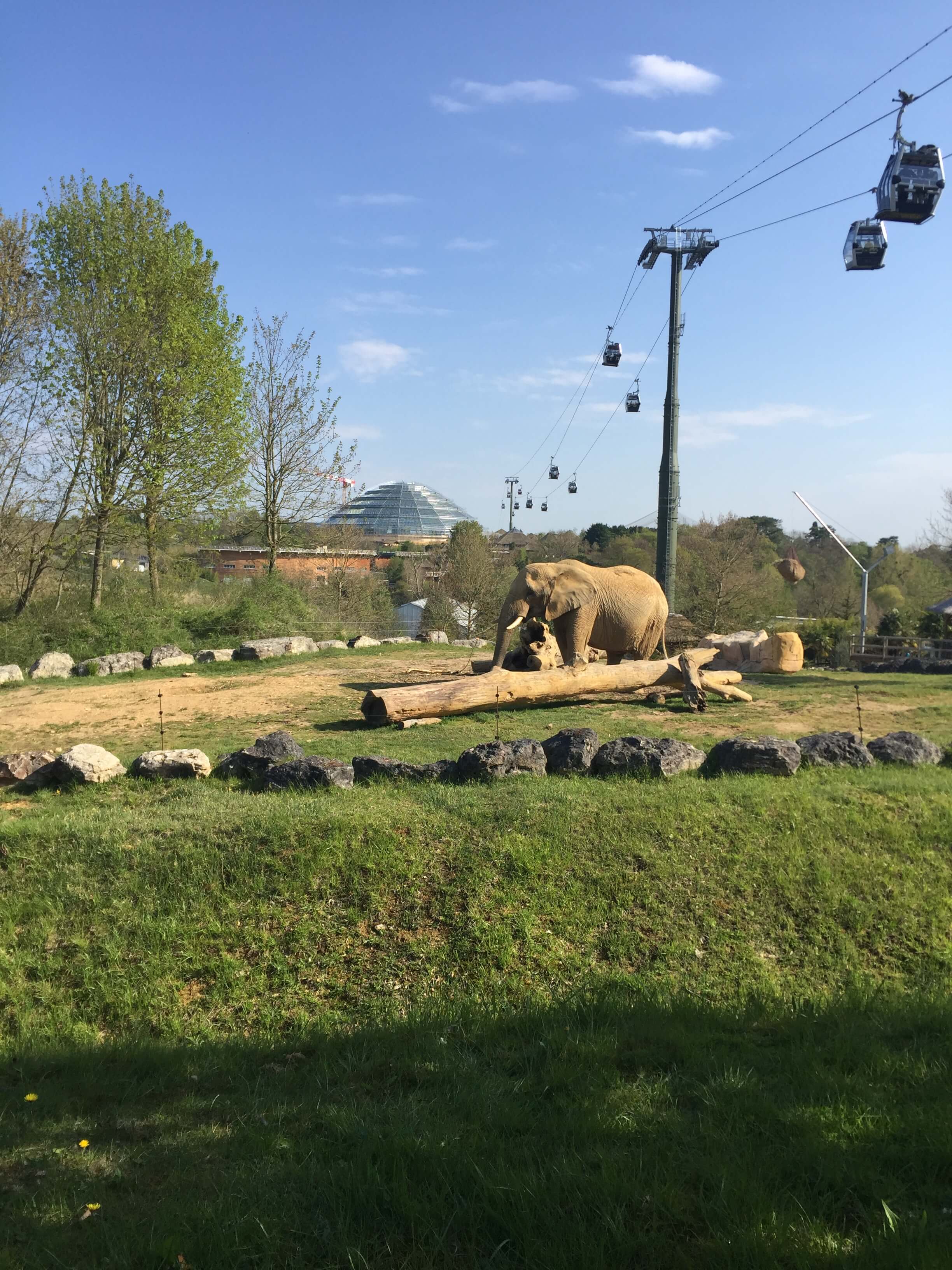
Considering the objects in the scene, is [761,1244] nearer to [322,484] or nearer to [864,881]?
[864,881]

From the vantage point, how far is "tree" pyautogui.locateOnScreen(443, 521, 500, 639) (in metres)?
32.8

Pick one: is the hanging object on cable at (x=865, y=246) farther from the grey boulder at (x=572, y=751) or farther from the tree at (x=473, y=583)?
the tree at (x=473, y=583)

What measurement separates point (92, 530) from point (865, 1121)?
21.2m

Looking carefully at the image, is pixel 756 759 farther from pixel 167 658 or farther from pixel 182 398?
pixel 182 398

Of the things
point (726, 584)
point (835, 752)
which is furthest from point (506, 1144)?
point (726, 584)

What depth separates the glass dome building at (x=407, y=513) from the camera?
7325 centimetres

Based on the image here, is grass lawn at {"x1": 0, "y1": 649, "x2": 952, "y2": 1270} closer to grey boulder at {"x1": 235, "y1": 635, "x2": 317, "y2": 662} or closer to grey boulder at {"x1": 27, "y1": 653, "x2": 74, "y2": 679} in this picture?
grey boulder at {"x1": 27, "y1": 653, "x2": 74, "y2": 679}

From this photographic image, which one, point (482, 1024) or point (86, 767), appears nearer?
point (482, 1024)

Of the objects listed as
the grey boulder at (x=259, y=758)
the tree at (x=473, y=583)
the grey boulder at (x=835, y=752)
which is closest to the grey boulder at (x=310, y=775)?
the grey boulder at (x=259, y=758)

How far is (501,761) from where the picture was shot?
862cm

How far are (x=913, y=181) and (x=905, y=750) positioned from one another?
7.11m

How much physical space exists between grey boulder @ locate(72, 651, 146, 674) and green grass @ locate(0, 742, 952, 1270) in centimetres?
958

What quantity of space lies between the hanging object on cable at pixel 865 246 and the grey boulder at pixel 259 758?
35.1 feet

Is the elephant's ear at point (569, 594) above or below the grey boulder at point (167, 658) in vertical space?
above
